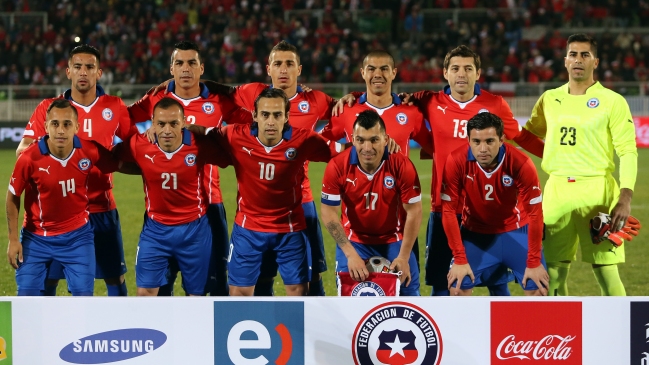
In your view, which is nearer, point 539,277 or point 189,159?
point 539,277

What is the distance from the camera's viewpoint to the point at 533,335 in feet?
12.4

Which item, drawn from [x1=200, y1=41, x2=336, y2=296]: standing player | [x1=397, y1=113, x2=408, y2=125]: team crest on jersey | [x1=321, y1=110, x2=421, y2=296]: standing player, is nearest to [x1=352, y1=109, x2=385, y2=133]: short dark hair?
[x1=321, y1=110, x2=421, y2=296]: standing player

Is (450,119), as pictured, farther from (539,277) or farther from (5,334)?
(5,334)

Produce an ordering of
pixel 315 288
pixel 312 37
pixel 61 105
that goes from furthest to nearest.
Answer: pixel 312 37, pixel 315 288, pixel 61 105

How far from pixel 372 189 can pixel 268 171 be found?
0.63 m

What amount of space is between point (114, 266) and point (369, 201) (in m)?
1.90

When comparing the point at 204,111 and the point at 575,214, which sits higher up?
the point at 204,111

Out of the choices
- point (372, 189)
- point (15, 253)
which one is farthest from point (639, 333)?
point (15, 253)

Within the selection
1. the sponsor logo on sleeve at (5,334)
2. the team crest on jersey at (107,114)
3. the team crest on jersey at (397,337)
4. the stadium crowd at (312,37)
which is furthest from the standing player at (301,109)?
the stadium crowd at (312,37)

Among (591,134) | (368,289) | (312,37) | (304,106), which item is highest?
(312,37)

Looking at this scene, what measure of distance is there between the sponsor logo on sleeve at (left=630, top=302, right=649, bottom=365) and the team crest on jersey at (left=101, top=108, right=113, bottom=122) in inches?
135

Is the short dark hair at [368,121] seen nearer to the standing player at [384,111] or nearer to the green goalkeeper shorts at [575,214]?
the standing player at [384,111]

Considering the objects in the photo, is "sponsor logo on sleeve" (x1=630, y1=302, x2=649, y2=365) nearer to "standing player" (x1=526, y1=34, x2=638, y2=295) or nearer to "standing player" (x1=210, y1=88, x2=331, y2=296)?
"standing player" (x1=526, y1=34, x2=638, y2=295)

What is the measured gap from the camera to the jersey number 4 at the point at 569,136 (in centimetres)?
522
